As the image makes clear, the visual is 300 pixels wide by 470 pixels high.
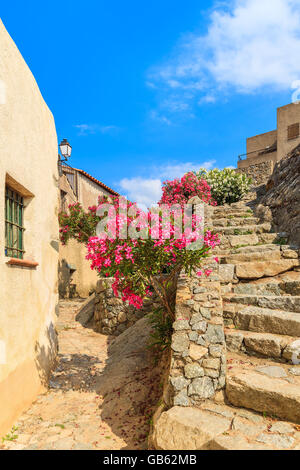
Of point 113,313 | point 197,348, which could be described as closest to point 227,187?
point 113,313

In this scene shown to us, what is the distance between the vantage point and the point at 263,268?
212 inches

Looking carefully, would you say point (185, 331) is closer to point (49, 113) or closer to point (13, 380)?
point (13, 380)

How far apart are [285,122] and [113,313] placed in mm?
19096

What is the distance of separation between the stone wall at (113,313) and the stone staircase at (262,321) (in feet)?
9.86

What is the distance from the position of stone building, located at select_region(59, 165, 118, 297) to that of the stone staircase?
8.39 m

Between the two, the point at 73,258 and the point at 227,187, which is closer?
the point at 227,187

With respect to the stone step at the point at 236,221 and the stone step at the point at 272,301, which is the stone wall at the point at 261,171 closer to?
the stone step at the point at 236,221

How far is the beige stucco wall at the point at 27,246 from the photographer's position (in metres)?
3.79

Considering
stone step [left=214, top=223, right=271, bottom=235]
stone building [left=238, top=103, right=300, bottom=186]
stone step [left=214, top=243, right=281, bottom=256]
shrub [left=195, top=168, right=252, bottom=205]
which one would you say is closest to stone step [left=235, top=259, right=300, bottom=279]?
stone step [left=214, top=243, right=281, bottom=256]

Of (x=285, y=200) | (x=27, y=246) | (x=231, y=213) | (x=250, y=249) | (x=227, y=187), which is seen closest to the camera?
(x=27, y=246)

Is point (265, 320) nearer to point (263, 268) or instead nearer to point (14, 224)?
point (263, 268)

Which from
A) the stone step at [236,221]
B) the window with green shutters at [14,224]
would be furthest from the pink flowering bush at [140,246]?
the stone step at [236,221]

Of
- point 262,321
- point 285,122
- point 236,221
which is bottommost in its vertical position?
point 262,321
